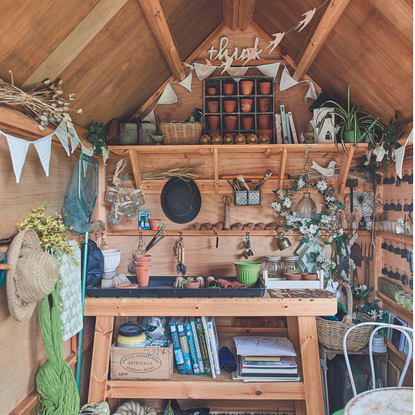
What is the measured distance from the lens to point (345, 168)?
2838 mm

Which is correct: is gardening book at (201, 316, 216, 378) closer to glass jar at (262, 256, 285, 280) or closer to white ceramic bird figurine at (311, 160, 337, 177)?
glass jar at (262, 256, 285, 280)

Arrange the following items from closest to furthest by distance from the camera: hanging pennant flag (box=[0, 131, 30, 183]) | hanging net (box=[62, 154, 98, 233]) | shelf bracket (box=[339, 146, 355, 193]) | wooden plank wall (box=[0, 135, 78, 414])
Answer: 1. hanging pennant flag (box=[0, 131, 30, 183])
2. wooden plank wall (box=[0, 135, 78, 414])
3. hanging net (box=[62, 154, 98, 233])
4. shelf bracket (box=[339, 146, 355, 193])

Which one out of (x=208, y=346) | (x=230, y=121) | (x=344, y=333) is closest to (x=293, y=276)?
(x=344, y=333)

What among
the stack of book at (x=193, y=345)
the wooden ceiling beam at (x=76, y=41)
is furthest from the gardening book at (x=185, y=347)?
the wooden ceiling beam at (x=76, y=41)

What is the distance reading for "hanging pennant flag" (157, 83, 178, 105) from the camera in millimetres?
3023

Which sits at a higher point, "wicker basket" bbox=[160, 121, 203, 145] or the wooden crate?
"wicker basket" bbox=[160, 121, 203, 145]

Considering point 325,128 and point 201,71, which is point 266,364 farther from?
point 201,71

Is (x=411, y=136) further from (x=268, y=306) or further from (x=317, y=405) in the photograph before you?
(x=317, y=405)

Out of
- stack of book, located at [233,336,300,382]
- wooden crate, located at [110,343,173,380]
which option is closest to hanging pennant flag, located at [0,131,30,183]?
wooden crate, located at [110,343,173,380]

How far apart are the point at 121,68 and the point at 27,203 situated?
3.56ft

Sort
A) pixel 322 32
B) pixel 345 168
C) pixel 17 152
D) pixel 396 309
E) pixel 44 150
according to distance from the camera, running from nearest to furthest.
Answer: pixel 17 152 → pixel 44 150 → pixel 322 32 → pixel 396 309 → pixel 345 168

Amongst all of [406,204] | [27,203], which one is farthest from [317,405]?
[27,203]

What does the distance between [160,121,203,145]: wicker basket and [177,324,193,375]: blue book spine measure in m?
1.47

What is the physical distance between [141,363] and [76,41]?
206 cm
